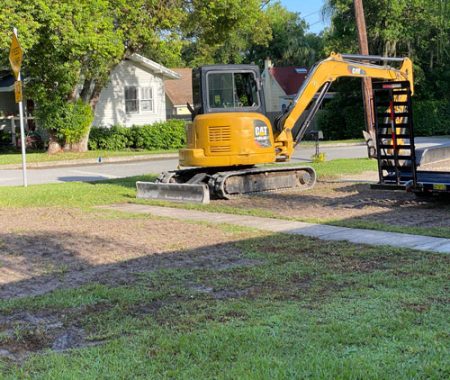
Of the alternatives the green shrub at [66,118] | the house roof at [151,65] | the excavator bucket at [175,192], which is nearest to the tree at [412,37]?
the house roof at [151,65]

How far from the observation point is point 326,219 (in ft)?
35.0

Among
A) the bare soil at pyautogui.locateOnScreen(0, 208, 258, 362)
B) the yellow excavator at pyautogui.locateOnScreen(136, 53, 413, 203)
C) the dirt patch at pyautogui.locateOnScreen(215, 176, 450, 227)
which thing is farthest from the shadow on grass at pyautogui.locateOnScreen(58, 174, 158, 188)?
the bare soil at pyautogui.locateOnScreen(0, 208, 258, 362)

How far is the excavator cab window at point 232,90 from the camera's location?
1373 centimetres

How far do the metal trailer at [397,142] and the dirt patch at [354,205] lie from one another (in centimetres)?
41

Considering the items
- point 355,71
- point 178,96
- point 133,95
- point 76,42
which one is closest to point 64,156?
point 76,42

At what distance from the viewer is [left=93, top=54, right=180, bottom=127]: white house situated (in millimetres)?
36906

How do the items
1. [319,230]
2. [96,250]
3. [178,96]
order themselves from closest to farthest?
1. [96,250]
2. [319,230]
3. [178,96]

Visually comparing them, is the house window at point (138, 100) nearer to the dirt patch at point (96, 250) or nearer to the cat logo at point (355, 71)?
the cat logo at point (355, 71)

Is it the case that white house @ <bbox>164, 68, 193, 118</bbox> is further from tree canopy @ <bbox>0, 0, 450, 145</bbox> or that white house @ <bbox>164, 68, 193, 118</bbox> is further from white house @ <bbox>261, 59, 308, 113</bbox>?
tree canopy @ <bbox>0, 0, 450, 145</bbox>

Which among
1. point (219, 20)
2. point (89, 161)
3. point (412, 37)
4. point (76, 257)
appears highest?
point (412, 37)

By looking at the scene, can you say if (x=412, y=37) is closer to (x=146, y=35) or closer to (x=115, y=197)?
(x=146, y=35)

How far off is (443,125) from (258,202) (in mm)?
32212

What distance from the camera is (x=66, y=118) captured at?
99.9ft

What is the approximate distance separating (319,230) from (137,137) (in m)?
25.7
